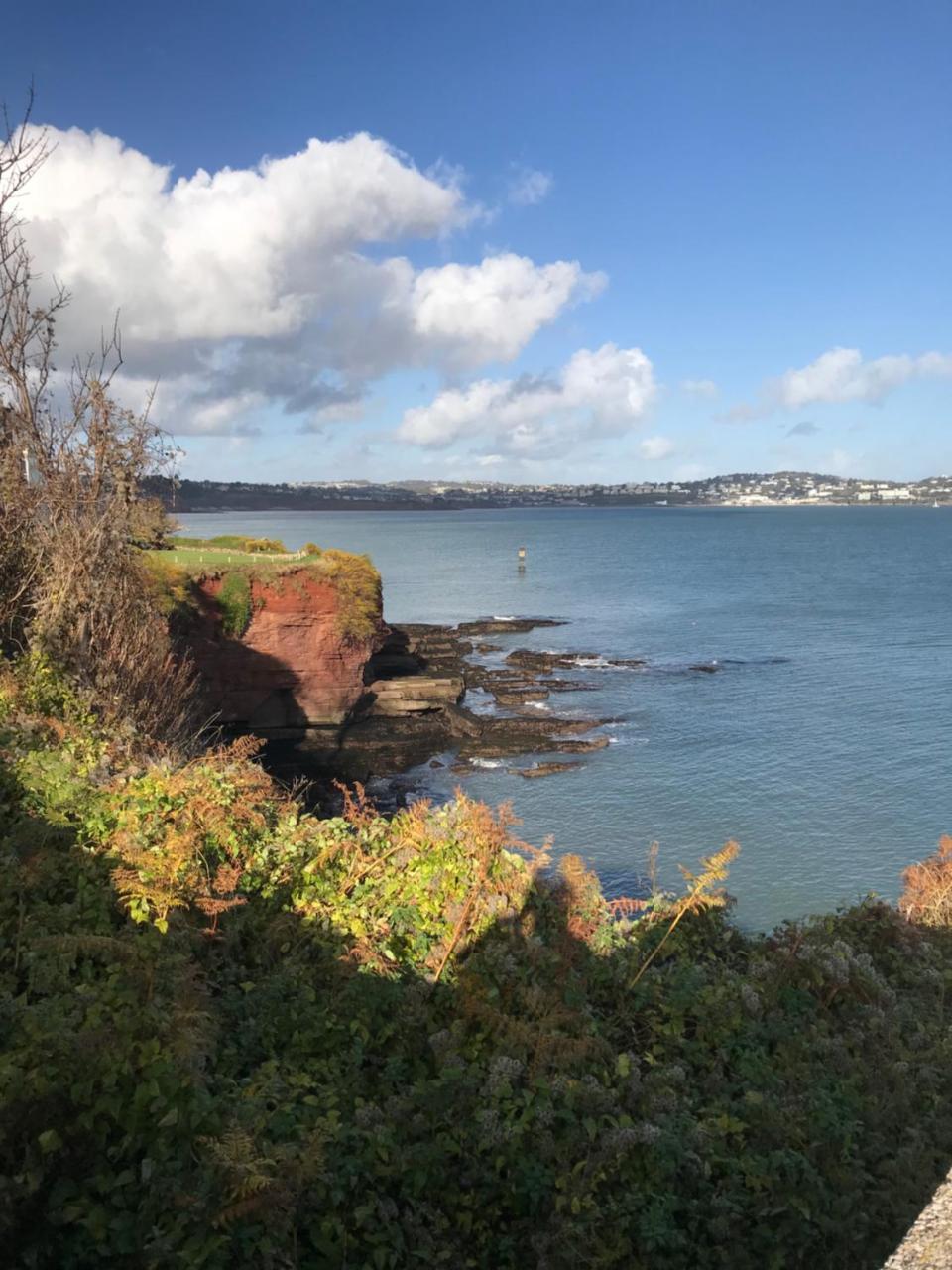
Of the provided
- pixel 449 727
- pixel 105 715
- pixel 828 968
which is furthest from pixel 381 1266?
pixel 449 727

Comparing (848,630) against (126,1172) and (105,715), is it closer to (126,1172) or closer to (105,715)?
(105,715)

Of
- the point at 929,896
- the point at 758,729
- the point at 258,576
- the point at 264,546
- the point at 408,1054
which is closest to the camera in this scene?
the point at 408,1054

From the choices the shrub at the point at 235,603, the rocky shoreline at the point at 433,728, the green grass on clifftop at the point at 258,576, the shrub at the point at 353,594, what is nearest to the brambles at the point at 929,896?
the rocky shoreline at the point at 433,728

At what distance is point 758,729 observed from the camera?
111 feet

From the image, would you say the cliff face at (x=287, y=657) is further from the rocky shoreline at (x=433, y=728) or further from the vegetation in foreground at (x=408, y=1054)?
the vegetation in foreground at (x=408, y=1054)

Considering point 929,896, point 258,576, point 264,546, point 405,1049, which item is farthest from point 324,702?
point 405,1049

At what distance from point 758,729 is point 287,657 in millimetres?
17736

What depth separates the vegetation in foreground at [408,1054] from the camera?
16.7 ft

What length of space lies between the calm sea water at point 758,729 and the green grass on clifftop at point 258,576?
335 inches

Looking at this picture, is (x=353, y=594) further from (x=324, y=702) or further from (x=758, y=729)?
(x=758, y=729)

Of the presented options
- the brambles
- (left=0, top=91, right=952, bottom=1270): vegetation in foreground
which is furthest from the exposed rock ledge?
(left=0, top=91, right=952, bottom=1270): vegetation in foreground

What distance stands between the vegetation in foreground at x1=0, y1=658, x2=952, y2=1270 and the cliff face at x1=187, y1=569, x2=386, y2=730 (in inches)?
831

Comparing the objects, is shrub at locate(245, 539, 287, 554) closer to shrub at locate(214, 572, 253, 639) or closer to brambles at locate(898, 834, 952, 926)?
shrub at locate(214, 572, 253, 639)

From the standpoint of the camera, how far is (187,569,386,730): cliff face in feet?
104
